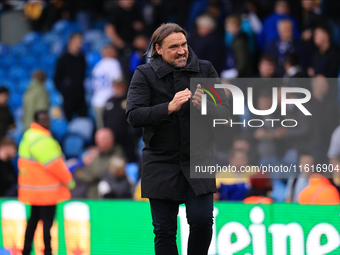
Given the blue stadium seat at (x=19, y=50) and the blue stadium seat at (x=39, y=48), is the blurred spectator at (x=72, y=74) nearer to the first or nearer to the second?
the blue stadium seat at (x=39, y=48)

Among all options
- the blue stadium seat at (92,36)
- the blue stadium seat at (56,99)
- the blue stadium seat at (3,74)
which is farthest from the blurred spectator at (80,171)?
the blue stadium seat at (3,74)

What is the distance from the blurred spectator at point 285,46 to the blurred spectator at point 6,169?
4.03 meters

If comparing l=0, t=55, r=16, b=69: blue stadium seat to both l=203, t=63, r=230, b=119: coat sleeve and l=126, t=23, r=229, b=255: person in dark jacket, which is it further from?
l=203, t=63, r=230, b=119: coat sleeve

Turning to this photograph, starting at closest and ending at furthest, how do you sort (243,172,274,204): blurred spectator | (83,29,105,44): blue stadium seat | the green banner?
the green banner
(243,172,274,204): blurred spectator
(83,29,105,44): blue stadium seat

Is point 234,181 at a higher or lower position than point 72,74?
lower

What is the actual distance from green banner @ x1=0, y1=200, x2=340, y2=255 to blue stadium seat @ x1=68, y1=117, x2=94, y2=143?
3.10 metres

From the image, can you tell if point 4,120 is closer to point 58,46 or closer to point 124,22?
point 58,46

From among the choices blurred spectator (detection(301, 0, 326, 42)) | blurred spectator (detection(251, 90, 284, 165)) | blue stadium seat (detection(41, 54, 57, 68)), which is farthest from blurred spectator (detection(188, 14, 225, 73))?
blue stadium seat (detection(41, 54, 57, 68))

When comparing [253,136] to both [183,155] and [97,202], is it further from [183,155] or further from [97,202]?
[183,155]

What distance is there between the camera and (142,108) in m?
3.23

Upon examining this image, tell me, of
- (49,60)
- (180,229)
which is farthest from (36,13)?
(180,229)

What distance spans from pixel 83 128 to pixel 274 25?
3434 mm

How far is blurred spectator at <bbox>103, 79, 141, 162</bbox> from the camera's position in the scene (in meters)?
7.85

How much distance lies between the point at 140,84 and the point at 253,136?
3.42m
